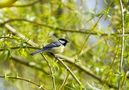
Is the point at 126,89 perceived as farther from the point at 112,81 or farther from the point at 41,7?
the point at 41,7

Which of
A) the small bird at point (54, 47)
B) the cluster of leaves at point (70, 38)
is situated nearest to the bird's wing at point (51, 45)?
the small bird at point (54, 47)

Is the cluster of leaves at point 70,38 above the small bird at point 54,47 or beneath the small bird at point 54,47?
beneath

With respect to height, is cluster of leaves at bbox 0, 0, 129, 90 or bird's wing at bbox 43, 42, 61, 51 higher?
bird's wing at bbox 43, 42, 61, 51

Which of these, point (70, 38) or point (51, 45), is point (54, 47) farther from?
point (70, 38)

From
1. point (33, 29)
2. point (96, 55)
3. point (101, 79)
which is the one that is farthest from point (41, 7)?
point (101, 79)

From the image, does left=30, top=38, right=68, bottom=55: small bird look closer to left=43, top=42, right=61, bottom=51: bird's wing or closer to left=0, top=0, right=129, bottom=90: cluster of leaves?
left=43, top=42, right=61, bottom=51: bird's wing

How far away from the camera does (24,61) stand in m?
3.74

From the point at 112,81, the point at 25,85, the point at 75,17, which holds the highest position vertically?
the point at 75,17

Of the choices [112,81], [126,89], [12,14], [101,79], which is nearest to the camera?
[126,89]

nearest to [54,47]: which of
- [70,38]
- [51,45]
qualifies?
[51,45]

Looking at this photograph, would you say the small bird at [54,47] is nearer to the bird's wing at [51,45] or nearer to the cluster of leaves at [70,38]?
the bird's wing at [51,45]

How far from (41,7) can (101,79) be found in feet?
4.41

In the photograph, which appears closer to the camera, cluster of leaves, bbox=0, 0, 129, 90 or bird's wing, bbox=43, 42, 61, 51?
bird's wing, bbox=43, 42, 61, 51

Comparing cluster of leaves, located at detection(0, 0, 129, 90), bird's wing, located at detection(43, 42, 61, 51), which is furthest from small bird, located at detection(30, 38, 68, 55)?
cluster of leaves, located at detection(0, 0, 129, 90)
